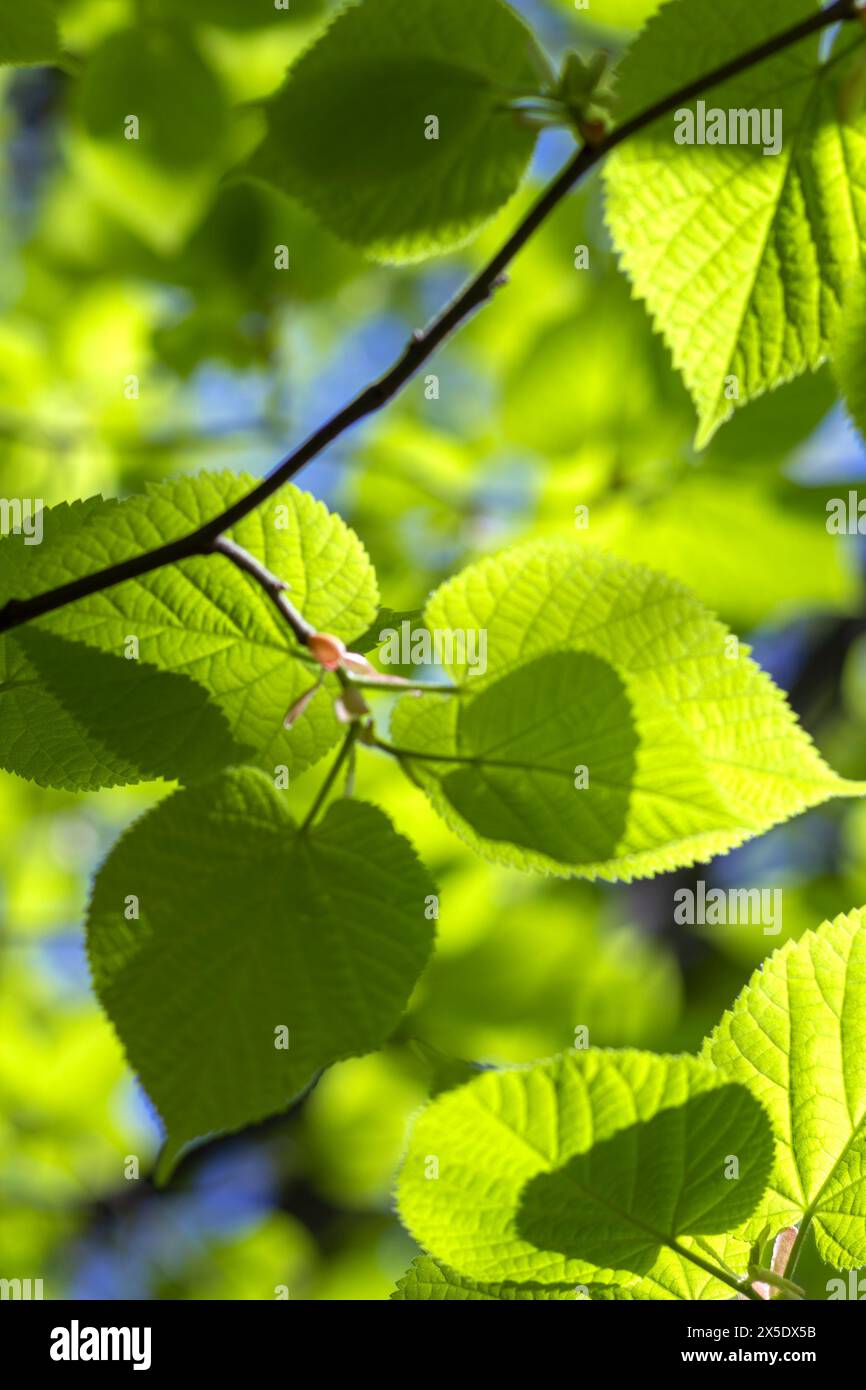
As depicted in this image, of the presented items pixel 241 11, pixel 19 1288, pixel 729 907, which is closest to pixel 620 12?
pixel 241 11

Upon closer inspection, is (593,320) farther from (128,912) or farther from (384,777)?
(128,912)

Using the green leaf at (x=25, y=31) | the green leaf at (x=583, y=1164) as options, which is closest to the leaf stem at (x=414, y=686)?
the green leaf at (x=583, y=1164)

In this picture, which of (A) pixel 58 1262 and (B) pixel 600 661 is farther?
(A) pixel 58 1262

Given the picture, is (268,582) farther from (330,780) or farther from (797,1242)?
(797,1242)

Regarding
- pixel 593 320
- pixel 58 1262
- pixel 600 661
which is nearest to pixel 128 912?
pixel 600 661
